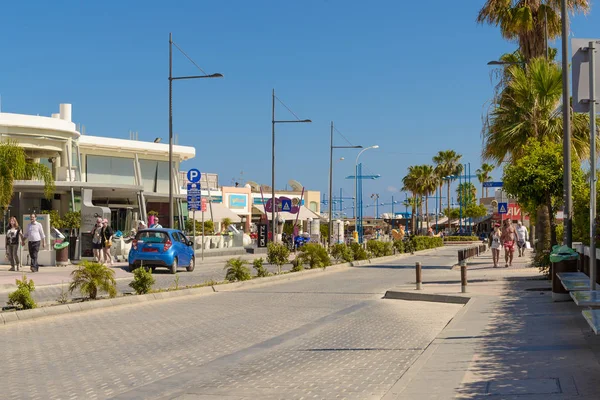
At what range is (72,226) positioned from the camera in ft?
123

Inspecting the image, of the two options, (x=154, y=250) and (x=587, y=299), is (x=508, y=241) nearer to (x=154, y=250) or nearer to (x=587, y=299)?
(x=154, y=250)

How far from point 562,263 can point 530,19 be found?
1609 cm

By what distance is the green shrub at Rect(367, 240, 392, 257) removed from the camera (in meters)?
43.9

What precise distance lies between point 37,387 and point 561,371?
545 centimetres

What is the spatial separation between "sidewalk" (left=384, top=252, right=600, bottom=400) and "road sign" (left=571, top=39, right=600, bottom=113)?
305 centimetres

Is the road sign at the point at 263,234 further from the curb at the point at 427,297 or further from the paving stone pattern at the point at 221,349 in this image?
the paving stone pattern at the point at 221,349

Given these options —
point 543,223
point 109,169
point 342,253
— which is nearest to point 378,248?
point 342,253

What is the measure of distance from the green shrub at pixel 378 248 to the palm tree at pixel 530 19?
48.0 ft

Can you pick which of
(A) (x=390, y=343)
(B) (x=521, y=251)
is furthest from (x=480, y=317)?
(B) (x=521, y=251)

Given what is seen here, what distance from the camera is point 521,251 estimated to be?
41.9 meters

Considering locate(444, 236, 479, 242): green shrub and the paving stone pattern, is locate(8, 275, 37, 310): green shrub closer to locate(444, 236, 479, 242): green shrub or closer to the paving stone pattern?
the paving stone pattern

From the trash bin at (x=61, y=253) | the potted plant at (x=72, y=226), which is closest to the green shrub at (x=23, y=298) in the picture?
the trash bin at (x=61, y=253)

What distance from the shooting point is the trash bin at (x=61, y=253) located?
Answer: 31.6 meters

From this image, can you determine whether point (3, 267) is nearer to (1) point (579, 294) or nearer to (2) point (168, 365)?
(2) point (168, 365)
